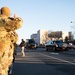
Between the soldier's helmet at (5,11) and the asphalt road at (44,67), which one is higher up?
the soldier's helmet at (5,11)

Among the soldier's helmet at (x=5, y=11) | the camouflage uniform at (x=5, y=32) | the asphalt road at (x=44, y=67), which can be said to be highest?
the soldier's helmet at (x=5, y=11)

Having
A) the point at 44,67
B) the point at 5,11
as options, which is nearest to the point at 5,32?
the point at 5,11

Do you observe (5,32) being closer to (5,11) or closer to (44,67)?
(5,11)

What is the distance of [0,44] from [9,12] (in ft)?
2.01

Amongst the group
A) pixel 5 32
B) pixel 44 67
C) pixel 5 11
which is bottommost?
pixel 44 67

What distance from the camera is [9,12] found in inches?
232

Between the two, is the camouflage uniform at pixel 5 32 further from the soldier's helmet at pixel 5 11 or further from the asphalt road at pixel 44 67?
the asphalt road at pixel 44 67

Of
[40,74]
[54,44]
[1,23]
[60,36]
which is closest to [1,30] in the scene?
[1,23]

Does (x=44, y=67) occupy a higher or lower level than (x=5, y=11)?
lower

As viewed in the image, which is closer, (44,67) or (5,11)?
(5,11)

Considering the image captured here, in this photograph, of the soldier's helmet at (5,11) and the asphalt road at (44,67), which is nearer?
the soldier's helmet at (5,11)

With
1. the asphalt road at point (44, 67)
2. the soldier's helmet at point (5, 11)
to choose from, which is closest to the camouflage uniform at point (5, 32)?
the soldier's helmet at point (5, 11)

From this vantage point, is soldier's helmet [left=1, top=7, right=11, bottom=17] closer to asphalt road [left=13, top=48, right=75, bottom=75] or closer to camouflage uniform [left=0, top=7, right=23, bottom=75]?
camouflage uniform [left=0, top=7, right=23, bottom=75]

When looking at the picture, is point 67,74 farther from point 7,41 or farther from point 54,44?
point 54,44
